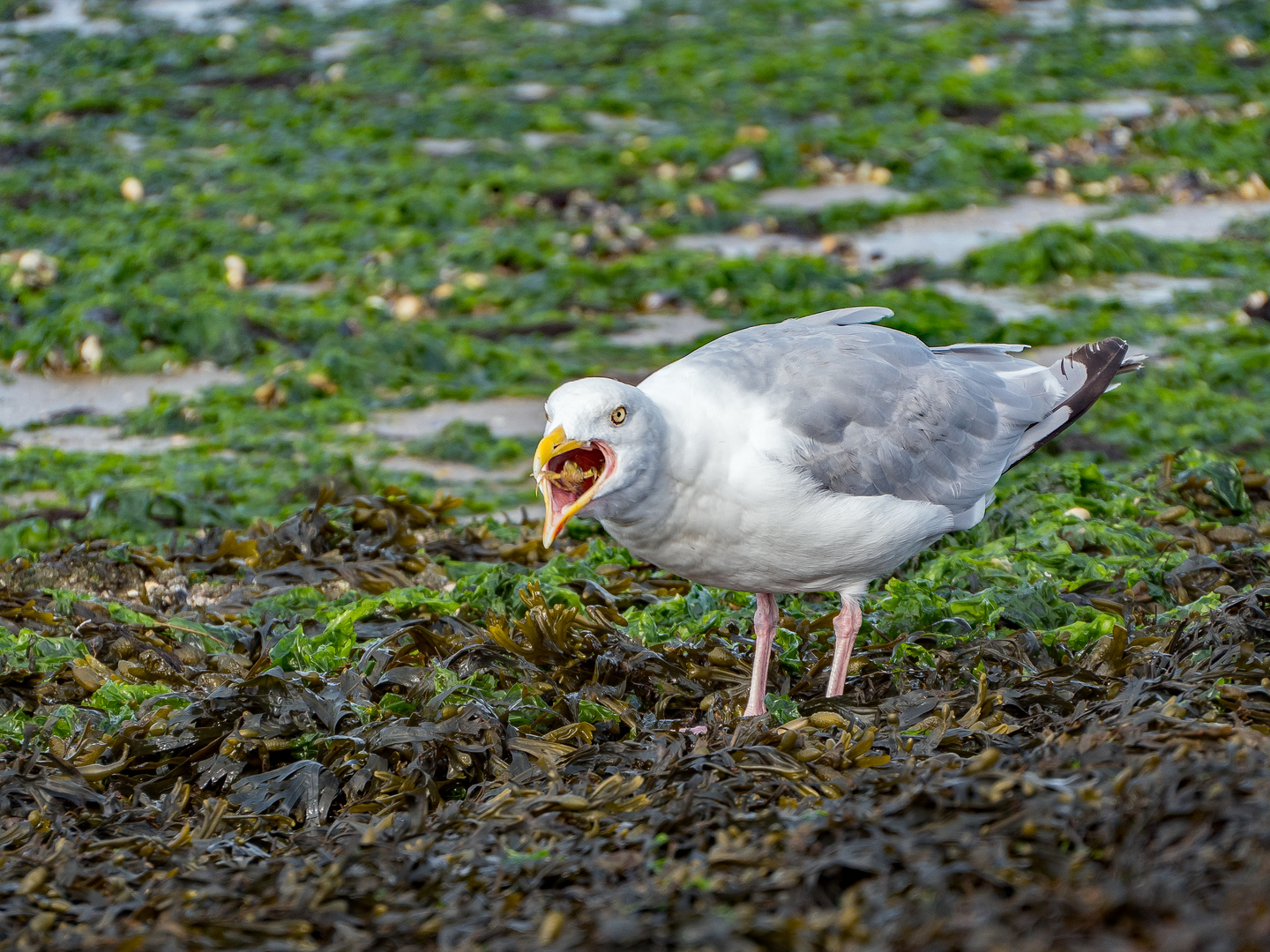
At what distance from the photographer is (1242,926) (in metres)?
1.88

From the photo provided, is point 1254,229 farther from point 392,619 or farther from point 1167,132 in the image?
point 392,619

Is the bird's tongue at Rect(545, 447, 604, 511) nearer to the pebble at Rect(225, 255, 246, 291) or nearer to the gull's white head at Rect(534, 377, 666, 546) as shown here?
the gull's white head at Rect(534, 377, 666, 546)

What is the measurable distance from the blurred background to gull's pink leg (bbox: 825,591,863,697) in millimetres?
2505

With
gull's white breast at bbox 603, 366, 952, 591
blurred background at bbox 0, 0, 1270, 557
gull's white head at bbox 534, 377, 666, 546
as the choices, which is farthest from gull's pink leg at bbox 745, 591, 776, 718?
blurred background at bbox 0, 0, 1270, 557

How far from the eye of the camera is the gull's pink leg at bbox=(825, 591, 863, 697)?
3.80 meters

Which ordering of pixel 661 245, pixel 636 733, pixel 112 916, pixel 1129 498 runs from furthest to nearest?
pixel 661 245 < pixel 1129 498 < pixel 636 733 < pixel 112 916

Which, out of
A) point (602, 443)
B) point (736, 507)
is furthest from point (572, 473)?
point (736, 507)

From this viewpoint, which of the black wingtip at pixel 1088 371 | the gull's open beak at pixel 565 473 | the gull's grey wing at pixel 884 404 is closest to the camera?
the gull's open beak at pixel 565 473

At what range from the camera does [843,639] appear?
12.6ft

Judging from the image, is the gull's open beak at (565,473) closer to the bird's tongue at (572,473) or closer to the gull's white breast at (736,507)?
the bird's tongue at (572,473)

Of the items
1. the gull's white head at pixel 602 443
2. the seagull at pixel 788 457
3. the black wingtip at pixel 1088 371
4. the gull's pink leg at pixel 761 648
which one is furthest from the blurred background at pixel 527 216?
the gull's white head at pixel 602 443

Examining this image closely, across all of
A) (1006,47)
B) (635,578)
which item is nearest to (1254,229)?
(1006,47)

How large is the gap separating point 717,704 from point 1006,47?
1176 cm

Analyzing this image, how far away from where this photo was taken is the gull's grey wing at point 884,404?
3.58m
